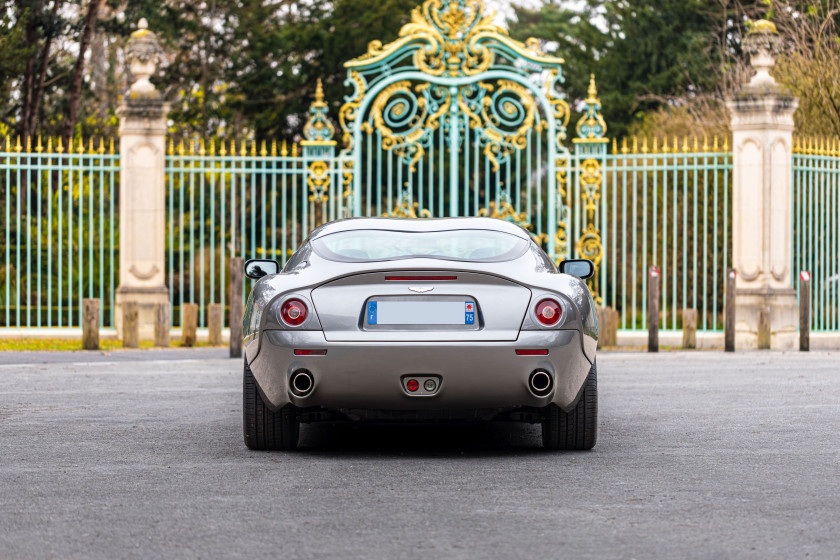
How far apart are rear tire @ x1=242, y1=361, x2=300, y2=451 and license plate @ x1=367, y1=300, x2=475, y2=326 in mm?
783

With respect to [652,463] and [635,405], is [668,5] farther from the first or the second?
[652,463]

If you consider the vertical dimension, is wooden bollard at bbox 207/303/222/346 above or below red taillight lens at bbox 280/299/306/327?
below

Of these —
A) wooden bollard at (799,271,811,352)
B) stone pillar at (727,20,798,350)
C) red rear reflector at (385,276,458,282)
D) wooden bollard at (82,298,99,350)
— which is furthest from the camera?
stone pillar at (727,20,798,350)

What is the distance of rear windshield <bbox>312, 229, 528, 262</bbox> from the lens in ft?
23.7

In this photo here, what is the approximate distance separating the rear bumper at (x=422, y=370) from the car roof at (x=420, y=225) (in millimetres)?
1092

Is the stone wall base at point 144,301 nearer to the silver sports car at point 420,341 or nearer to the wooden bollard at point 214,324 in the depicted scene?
the wooden bollard at point 214,324

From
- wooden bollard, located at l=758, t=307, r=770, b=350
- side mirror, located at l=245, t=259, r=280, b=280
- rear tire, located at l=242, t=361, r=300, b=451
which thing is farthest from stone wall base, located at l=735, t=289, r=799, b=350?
rear tire, located at l=242, t=361, r=300, b=451

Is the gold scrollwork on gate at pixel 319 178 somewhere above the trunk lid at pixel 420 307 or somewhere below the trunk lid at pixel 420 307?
above

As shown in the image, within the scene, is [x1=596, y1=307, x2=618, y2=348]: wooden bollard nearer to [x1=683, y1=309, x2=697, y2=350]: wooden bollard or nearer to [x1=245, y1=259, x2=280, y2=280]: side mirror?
[x1=683, y1=309, x2=697, y2=350]: wooden bollard

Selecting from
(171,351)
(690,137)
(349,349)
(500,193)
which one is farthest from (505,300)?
(690,137)

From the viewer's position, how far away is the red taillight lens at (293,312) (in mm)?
6805

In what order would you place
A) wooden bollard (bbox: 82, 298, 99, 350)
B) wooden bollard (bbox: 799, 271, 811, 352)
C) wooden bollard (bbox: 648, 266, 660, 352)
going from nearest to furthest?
wooden bollard (bbox: 82, 298, 99, 350) < wooden bollard (bbox: 648, 266, 660, 352) < wooden bollard (bbox: 799, 271, 811, 352)

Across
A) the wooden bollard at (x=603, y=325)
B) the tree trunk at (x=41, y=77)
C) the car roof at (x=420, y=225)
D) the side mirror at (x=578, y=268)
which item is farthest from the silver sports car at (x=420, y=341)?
the tree trunk at (x=41, y=77)

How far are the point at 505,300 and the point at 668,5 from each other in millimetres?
30362
